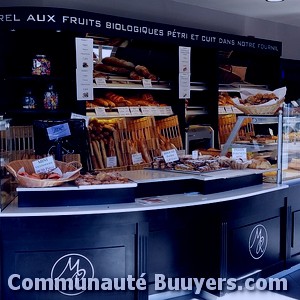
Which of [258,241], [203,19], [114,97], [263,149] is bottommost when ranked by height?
[258,241]

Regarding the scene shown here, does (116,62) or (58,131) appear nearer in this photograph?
(58,131)

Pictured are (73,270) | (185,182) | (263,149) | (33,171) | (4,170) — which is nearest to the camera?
(73,270)

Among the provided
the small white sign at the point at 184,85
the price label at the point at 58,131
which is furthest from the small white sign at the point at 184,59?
the price label at the point at 58,131

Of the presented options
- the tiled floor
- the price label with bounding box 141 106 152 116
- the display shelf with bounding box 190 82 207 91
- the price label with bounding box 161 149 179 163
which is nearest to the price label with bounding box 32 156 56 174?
the price label with bounding box 161 149 179 163

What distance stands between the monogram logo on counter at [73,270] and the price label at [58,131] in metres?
0.85

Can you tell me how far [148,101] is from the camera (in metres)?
5.55

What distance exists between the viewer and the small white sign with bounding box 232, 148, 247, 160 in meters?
3.94

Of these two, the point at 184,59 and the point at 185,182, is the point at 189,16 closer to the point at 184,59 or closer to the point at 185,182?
the point at 184,59

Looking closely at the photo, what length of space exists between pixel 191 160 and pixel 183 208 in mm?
746

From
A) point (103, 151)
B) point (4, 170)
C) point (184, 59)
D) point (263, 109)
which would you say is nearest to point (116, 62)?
point (184, 59)

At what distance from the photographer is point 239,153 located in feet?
13.0

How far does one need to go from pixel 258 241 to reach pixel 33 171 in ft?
5.90

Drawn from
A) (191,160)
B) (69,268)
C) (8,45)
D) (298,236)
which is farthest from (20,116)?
(298,236)

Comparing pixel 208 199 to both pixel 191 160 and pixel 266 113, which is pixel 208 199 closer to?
pixel 191 160
